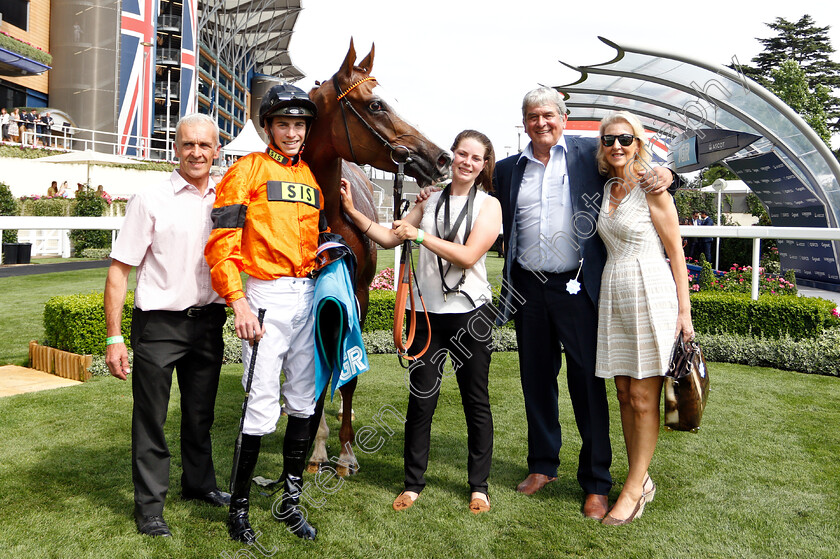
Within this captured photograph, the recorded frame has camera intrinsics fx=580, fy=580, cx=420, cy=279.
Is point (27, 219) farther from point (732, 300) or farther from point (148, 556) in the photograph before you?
point (732, 300)

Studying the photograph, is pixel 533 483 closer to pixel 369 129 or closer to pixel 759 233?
pixel 369 129

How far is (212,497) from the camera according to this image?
9.43 ft

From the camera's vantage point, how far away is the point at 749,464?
3420 mm

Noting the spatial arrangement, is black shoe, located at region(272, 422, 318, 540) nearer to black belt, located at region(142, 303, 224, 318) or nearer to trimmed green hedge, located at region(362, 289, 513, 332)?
black belt, located at region(142, 303, 224, 318)

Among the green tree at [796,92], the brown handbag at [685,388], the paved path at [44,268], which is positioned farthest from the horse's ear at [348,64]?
the green tree at [796,92]

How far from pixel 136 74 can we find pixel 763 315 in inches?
1173

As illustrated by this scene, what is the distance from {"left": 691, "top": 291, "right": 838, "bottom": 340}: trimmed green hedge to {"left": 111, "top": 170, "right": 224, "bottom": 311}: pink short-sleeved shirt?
544 centimetres

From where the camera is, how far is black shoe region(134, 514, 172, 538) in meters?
2.54

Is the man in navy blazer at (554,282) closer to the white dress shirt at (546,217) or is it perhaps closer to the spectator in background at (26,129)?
the white dress shirt at (546,217)

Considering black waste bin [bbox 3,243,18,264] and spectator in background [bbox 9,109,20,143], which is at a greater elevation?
spectator in background [bbox 9,109,20,143]

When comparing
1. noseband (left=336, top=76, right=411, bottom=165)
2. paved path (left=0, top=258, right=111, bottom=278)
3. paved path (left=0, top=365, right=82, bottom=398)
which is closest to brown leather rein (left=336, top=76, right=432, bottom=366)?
noseband (left=336, top=76, right=411, bottom=165)

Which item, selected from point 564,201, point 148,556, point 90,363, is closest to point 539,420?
point 564,201

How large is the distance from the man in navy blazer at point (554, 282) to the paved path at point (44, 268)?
10.2 meters

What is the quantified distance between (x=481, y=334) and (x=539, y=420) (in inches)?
28.0
